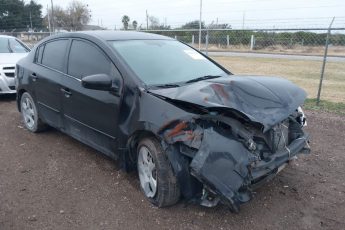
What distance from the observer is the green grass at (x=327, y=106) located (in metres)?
7.37

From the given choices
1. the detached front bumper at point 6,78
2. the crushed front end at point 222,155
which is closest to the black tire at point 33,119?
the detached front bumper at point 6,78

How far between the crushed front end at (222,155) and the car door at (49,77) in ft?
7.22

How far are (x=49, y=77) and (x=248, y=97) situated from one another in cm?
294

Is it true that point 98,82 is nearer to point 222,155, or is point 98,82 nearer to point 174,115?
point 174,115

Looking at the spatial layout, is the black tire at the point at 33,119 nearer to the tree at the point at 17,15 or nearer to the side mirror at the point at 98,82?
the side mirror at the point at 98,82

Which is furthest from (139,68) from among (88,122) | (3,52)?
(3,52)

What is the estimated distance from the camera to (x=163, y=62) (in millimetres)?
4137

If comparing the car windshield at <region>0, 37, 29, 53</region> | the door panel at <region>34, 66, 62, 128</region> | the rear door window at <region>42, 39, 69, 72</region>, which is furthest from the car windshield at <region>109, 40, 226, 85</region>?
the car windshield at <region>0, 37, 29, 53</region>

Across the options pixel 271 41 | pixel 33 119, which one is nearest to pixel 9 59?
pixel 33 119

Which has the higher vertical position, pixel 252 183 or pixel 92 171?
pixel 252 183

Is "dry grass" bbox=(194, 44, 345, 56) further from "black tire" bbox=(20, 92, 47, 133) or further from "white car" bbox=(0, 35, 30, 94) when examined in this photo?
"black tire" bbox=(20, 92, 47, 133)

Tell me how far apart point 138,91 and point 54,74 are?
1.81 metres

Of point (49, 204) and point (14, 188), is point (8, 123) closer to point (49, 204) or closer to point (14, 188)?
point (14, 188)

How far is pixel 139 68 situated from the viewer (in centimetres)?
385
